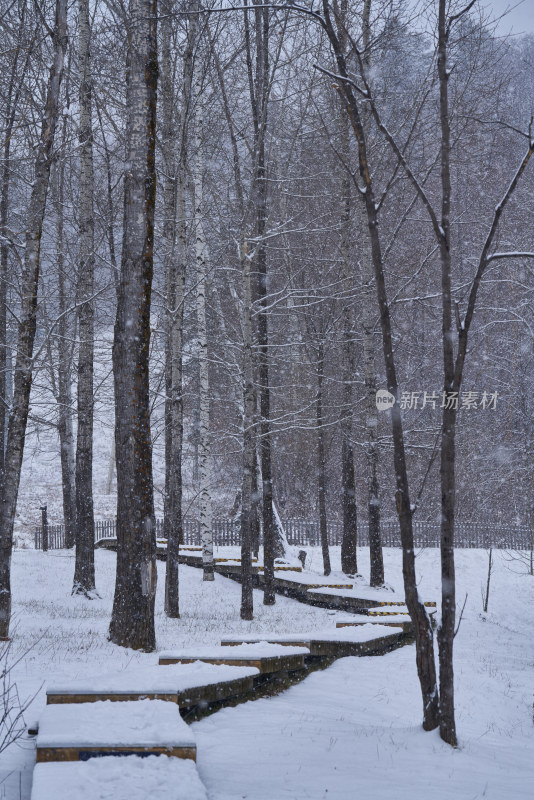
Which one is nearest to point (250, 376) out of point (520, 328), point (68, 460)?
point (68, 460)

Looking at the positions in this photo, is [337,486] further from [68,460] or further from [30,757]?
[30,757]

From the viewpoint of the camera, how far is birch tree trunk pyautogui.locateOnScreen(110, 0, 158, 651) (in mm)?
7473

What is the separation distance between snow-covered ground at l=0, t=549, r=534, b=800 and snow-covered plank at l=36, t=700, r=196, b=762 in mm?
213

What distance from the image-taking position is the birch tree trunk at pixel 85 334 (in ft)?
45.0

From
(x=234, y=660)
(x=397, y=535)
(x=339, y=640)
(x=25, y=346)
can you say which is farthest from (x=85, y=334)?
(x=397, y=535)

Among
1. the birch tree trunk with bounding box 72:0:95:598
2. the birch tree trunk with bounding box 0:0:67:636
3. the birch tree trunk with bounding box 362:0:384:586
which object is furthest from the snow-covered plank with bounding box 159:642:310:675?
the birch tree trunk with bounding box 362:0:384:586

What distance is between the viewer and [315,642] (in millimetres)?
7328

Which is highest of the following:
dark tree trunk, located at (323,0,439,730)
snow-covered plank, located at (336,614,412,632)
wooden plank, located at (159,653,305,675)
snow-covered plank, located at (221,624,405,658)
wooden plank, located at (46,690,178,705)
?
dark tree trunk, located at (323,0,439,730)

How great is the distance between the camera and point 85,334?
1382 centimetres

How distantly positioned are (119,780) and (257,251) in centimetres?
1223

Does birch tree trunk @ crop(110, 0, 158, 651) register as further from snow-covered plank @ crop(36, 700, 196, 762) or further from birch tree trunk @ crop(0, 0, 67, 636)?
snow-covered plank @ crop(36, 700, 196, 762)

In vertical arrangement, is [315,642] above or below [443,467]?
below

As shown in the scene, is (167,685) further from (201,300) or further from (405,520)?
(201,300)

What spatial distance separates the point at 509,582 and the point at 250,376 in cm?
1306
